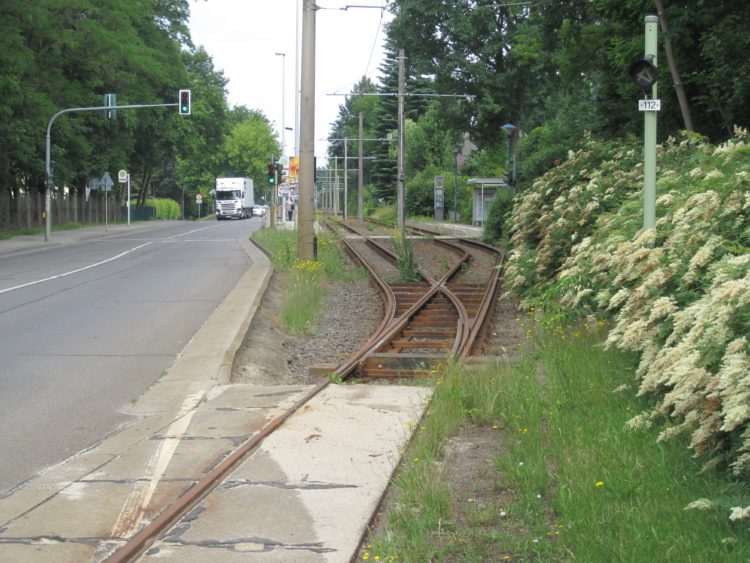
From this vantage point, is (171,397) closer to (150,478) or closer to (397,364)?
(150,478)

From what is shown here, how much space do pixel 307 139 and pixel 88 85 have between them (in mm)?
31624

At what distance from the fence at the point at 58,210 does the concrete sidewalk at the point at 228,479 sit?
4093 cm

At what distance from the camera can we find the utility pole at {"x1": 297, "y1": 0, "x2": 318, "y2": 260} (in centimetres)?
2062

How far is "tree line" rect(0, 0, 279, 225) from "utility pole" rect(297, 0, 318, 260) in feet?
57.1

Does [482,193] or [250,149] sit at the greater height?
[250,149]

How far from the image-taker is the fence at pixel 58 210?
4769 centimetres

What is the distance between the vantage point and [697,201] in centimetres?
851

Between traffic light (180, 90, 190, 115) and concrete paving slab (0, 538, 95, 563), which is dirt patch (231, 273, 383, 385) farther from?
traffic light (180, 90, 190, 115)

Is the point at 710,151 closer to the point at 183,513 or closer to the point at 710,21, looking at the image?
A: the point at 710,21

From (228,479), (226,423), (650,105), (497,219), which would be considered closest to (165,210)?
(497,219)

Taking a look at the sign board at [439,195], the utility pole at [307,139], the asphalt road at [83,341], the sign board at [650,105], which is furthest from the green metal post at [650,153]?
the sign board at [439,195]

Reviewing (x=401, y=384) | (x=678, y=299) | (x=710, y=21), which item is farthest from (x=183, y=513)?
(x=710, y=21)

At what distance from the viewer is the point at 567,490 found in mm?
5273

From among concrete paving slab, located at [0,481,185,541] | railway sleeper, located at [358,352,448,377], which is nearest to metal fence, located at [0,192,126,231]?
railway sleeper, located at [358,352,448,377]
